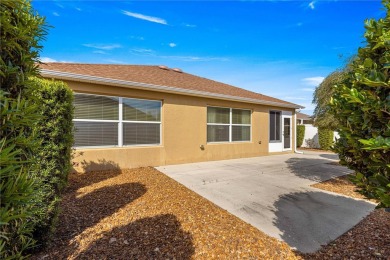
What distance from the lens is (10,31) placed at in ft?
4.86

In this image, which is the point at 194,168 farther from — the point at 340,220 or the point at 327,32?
the point at 327,32

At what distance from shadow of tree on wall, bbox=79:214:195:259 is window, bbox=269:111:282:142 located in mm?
10627

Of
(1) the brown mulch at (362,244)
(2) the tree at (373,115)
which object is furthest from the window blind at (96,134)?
(2) the tree at (373,115)

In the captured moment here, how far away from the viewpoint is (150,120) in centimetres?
800

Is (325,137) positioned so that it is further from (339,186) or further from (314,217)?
(314,217)

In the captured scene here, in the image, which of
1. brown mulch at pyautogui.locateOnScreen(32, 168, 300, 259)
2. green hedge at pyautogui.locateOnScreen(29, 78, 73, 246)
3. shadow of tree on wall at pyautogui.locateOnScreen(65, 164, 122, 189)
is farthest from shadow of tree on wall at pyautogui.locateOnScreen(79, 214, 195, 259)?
shadow of tree on wall at pyautogui.locateOnScreen(65, 164, 122, 189)

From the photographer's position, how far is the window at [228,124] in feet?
32.1

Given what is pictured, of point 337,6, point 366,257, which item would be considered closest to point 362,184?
point 366,257

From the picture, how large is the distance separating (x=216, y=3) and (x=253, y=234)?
759cm

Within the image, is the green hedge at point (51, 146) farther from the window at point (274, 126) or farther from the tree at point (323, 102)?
the tree at point (323, 102)

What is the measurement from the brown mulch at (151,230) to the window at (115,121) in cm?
254

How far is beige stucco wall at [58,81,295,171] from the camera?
674cm

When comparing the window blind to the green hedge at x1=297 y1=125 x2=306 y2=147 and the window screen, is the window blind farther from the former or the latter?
the green hedge at x1=297 y1=125 x2=306 y2=147

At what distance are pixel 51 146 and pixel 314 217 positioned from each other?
483cm
